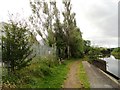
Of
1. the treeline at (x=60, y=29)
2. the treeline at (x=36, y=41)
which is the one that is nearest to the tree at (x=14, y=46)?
the treeline at (x=36, y=41)

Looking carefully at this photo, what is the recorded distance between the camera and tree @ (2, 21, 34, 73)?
13914 millimetres

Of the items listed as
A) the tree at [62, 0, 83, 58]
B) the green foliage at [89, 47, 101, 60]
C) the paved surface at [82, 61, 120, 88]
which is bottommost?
the paved surface at [82, 61, 120, 88]

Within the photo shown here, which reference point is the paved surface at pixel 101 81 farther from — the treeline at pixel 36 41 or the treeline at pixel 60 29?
the treeline at pixel 60 29


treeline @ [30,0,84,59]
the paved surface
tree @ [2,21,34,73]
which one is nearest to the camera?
tree @ [2,21,34,73]

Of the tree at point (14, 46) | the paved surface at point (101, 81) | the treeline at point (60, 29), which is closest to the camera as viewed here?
the tree at point (14, 46)

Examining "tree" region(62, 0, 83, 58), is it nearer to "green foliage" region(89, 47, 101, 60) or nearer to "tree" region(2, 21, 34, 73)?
"green foliage" region(89, 47, 101, 60)

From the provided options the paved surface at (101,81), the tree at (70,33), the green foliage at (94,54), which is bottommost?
the paved surface at (101,81)

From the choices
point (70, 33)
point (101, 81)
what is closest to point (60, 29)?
point (70, 33)

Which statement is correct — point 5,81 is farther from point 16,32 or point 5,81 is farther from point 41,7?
point 41,7

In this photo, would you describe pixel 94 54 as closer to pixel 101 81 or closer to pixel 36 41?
pixel 36 41

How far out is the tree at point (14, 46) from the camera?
13914mm

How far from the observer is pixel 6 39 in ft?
45.6

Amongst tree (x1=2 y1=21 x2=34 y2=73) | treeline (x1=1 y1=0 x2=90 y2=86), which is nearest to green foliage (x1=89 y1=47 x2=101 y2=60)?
treeline (x1=1 y1=0 x2=90 y2=86)

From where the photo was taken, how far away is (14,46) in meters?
14.0
